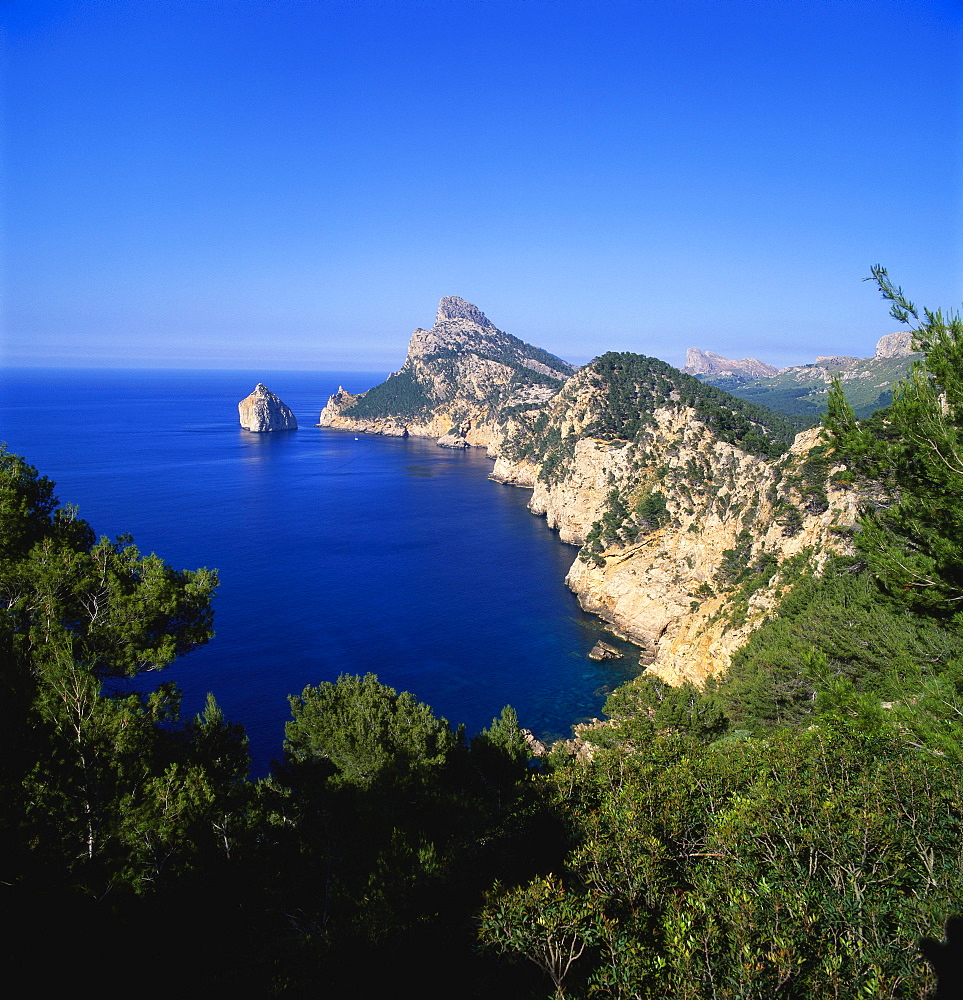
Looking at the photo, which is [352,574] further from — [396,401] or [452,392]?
[396,401]

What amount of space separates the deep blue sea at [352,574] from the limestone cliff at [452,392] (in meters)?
27.3

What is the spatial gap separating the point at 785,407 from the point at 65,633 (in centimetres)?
19700

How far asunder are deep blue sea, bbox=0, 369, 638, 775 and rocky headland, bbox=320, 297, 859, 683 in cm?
441

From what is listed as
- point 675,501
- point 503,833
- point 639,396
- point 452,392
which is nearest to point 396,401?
point 452,392

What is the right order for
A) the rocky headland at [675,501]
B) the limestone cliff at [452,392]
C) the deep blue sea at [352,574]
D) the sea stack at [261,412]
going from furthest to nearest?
the sea stack at [261,412], the limestone cliff at [452,392], the deep blue sea at [352,574], the rocky headland at [675,501]

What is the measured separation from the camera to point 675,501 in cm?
5266

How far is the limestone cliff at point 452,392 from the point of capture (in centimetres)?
14238

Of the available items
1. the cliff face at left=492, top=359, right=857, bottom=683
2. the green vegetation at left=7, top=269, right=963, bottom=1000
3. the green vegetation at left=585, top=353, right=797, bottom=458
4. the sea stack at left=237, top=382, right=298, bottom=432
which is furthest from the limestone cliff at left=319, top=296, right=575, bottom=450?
the green vegetation at left=7, top=269, right=963, bottom=1000

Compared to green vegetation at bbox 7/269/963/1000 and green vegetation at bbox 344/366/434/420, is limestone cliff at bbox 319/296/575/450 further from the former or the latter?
green vegetation at bbox 7/269/963/1000

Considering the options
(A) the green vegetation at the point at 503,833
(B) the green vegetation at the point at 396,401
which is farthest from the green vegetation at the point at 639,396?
(B) the green vegetation at the point at 396,401

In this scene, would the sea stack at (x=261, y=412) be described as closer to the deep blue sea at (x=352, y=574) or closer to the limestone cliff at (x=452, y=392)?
the limestone cliff at (x=452, y=392)

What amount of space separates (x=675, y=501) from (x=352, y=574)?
97.0ft

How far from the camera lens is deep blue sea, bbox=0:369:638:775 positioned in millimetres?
38219

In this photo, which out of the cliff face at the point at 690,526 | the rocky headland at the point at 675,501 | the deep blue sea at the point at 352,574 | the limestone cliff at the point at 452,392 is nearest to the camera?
the cliff face at the point at 690,526
